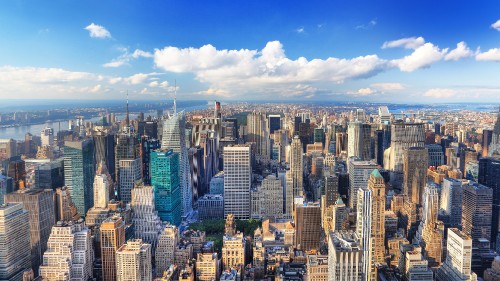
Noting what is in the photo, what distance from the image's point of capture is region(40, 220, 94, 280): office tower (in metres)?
11.4

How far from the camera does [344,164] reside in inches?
875

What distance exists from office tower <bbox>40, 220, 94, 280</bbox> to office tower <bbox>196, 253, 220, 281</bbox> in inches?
121

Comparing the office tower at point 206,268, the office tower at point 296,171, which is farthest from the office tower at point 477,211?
the office tower at point 206,268

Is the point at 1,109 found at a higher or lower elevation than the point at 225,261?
higher

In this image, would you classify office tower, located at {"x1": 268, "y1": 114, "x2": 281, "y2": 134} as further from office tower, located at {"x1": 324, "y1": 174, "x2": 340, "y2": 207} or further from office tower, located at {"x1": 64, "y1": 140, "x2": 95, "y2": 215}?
office tower, located at {"x1": 64, "y1": 140, "x2": 95, "y2": 215}

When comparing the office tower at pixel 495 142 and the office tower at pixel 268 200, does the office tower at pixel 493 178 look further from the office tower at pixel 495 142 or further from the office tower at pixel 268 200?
the office tower at pixel 268 200

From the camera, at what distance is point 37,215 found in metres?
12.9

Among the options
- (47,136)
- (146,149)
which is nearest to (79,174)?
(47,136)

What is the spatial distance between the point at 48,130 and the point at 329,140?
1697cm

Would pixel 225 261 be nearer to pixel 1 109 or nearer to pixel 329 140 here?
pixel 1 109

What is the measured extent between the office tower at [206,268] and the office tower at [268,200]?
6707 millimetres

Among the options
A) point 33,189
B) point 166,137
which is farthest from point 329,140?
point 33,189

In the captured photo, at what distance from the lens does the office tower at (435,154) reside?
21.4 meters

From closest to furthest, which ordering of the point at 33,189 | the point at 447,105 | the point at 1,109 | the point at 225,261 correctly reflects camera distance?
the point at 1,109 < the point at 225,261 < the point at 33,189 < the point at 447,105
